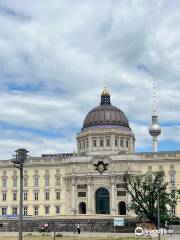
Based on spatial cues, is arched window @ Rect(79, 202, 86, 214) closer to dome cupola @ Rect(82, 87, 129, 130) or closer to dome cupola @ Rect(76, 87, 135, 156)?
dome cupola @ Rect(76, 87, 135, 156)

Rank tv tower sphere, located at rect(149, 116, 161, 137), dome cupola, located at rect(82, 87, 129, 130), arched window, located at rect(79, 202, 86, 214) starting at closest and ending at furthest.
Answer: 1. arched window, located at rect(79, 202, 86, 214)
2. dome cupola, located at rect(82, 87, 129, 130)
3. tv tower sphere, located at rect(149, 116, 161, 137)

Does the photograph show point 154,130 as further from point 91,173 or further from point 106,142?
point 91,173

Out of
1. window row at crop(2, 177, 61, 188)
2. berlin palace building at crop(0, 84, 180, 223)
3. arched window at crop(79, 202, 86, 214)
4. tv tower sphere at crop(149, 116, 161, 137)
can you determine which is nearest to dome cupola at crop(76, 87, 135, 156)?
berlin palace building at crop(0, 84, 180, 223)

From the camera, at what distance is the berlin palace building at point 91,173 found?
449ft

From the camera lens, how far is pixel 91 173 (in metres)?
139

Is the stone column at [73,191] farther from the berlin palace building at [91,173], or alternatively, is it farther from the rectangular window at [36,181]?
the rectangular window at [36,181]

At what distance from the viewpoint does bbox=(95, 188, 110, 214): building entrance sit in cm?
13850

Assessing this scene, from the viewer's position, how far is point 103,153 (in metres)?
146

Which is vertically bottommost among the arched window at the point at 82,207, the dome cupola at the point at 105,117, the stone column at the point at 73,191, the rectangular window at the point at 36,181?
the arched window at the point at 82,207

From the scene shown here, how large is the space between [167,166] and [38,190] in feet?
112

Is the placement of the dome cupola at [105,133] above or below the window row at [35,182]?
above

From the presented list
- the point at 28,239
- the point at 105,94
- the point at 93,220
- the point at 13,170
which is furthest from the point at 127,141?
the point at 28,239

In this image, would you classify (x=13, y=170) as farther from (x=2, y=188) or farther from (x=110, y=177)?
(x=110, y=177)

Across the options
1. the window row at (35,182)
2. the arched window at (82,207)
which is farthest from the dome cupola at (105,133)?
the arched window at (82,207)
